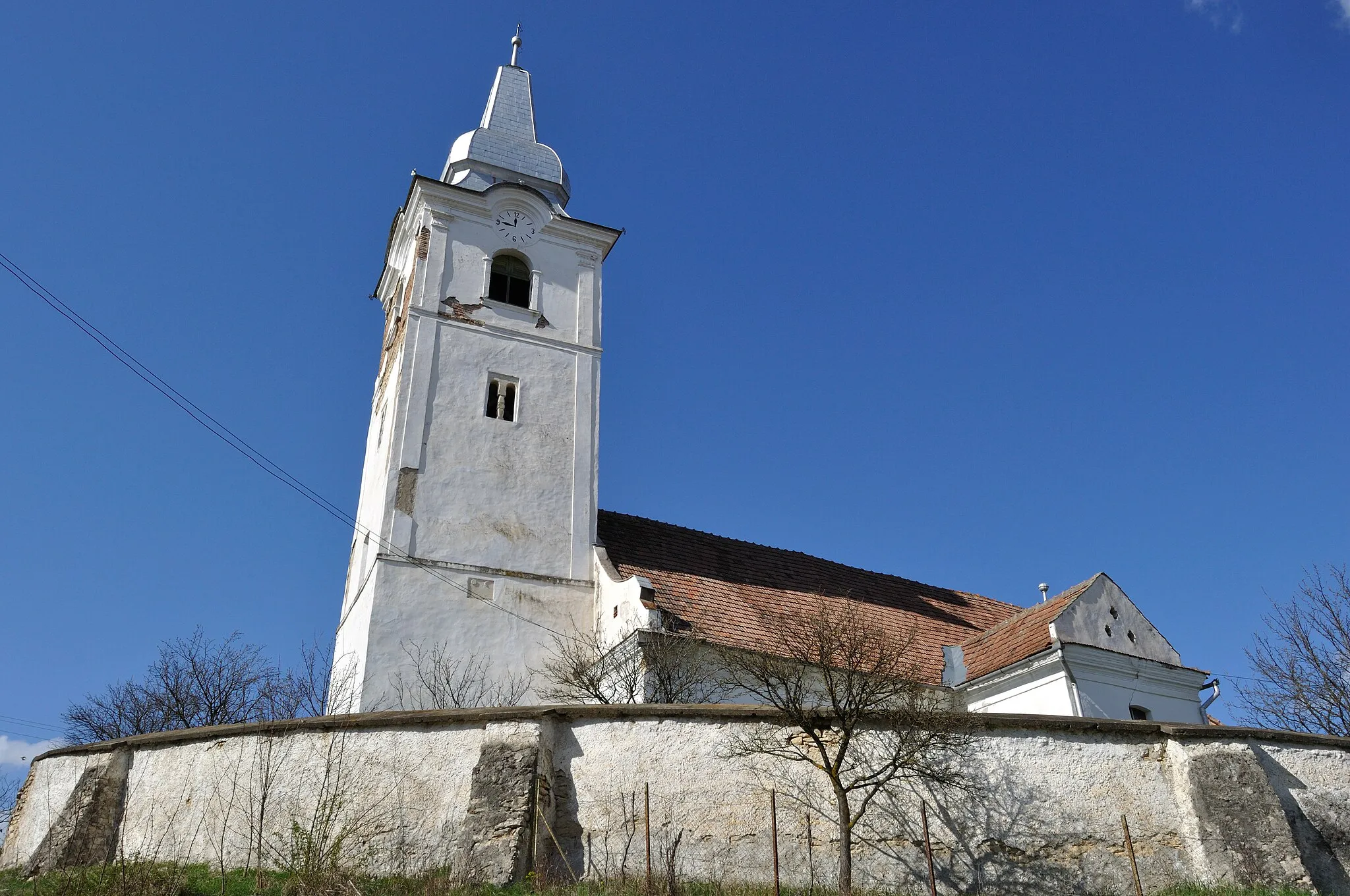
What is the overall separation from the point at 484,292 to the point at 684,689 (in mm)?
9526

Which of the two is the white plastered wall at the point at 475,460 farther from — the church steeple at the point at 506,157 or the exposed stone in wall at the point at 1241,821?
the exposed stone in wall at the point at 1241,821

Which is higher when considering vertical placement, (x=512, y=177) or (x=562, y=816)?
(x=512, y=177)

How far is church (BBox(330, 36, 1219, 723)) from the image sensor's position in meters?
16.9

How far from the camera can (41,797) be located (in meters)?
12.1

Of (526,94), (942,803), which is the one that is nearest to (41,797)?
(942,803)

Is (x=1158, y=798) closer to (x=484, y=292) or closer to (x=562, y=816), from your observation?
(x=562, y=816)

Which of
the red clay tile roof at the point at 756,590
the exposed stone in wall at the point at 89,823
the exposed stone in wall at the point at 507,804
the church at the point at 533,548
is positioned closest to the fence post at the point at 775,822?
the exposed stone in wall at the point at 507,804

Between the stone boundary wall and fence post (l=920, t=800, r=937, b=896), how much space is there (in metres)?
0.09

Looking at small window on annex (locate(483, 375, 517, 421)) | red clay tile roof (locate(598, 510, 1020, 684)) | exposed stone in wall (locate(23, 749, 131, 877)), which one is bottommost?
exposed stone in wall (locate(23, 749, 131, 877))

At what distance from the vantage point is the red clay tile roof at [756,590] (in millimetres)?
17984

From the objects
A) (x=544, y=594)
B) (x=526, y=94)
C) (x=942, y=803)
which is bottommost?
(x=942, y=803)

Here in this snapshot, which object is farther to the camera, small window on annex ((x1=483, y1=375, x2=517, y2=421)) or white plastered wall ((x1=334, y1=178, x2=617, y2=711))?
small window on annex ((x1=483, y1=375, x2=517, y2=421))

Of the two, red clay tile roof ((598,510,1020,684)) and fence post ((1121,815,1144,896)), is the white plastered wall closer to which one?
red clay tile roof ((598,510,1020,684))

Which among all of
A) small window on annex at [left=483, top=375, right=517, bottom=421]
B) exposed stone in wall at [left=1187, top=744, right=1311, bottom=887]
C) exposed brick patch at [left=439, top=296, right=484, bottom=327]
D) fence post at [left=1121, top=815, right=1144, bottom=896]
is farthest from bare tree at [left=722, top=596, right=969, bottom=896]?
exposed brick patch at [left=439, top=296, right=484, bottom=327]
